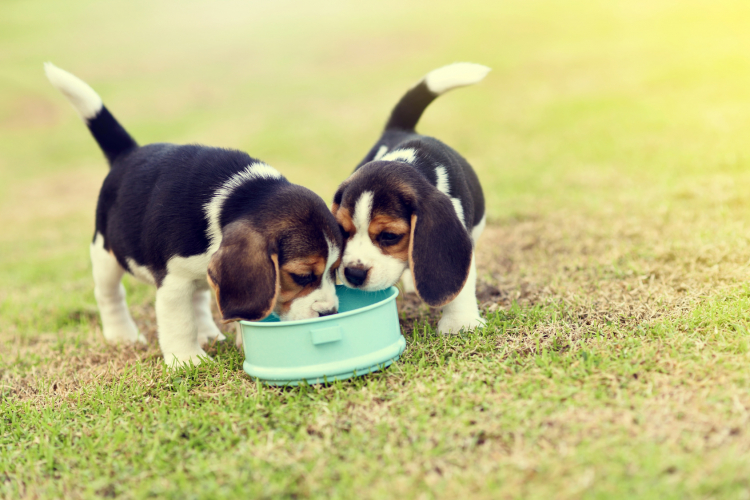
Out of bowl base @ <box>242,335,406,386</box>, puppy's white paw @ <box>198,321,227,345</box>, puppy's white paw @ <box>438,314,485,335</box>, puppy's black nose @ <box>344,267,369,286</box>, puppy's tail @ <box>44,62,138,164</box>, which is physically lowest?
puppy's white paw @ <box>198,321,227,345</box>

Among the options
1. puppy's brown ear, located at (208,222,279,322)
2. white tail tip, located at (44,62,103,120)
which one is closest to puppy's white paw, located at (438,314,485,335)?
puppy's brown ear, located at (208,222,279,322)

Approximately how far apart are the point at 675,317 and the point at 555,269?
1403 mm

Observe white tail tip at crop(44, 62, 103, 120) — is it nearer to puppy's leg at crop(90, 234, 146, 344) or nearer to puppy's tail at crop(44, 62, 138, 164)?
puppy's tail at crop(44, 62, 138, 164)

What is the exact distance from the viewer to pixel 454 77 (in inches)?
181

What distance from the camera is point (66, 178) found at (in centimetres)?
1327

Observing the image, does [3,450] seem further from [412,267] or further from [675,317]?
[675,317]

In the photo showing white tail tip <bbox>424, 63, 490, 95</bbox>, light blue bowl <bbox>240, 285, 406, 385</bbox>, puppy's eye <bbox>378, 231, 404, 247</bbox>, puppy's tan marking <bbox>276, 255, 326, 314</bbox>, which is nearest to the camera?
light blue bowl <bbox>240, 285, 406, 385</bbox>

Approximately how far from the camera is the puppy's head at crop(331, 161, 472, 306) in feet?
11.1

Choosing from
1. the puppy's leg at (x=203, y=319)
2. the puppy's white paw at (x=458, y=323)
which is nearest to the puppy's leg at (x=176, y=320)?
the puppy's leg at (x=203, y=319)

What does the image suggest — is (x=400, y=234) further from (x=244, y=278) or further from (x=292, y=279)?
(x=244, y=278)

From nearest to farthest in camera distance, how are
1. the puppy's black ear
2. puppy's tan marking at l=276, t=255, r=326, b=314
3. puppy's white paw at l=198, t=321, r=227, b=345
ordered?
puppy's tan marking at l=276, t=255, r=326, b=314 < the puppy's black ear < puppy's white paw at l=198, t=321, r=227, b=345

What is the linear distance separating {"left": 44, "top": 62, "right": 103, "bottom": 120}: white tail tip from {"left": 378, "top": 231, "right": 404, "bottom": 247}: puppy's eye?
2184 mm

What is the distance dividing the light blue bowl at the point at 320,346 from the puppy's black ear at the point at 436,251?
1.00ft

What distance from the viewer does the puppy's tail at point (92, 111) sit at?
4156 millimetres
